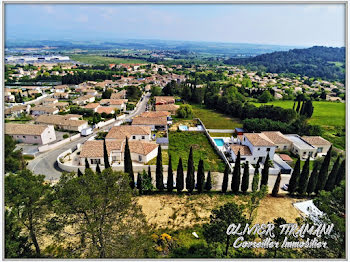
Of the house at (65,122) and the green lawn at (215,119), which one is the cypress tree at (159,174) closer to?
the house at (65,122)

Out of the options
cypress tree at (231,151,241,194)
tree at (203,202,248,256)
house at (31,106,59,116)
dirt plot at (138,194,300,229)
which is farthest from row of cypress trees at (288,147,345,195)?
house at (31,106,59,116)

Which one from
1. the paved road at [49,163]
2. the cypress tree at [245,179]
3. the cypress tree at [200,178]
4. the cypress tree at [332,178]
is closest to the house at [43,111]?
the paved road at [49,163]

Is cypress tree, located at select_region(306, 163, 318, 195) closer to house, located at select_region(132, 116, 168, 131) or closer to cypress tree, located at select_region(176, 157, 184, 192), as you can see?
cypress tree, located at select_region(176, 157, 184, 192)

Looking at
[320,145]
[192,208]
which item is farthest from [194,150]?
[320,145]

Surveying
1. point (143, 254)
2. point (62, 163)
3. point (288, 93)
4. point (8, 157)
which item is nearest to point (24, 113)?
point (62, 163)

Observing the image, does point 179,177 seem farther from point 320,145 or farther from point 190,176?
point 320,145

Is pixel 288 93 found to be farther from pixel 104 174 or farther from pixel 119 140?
pixel 104 174
